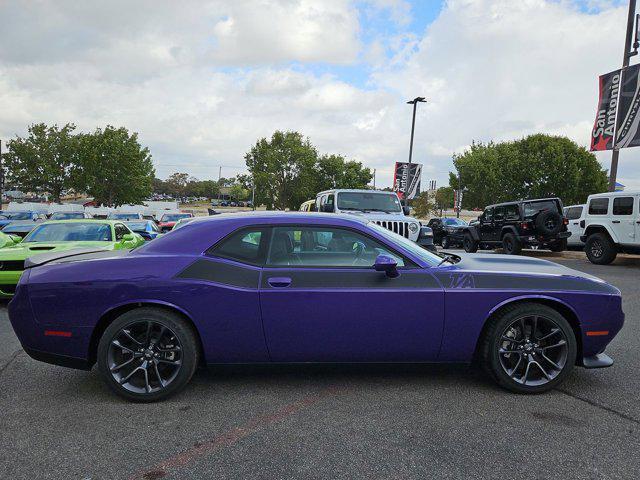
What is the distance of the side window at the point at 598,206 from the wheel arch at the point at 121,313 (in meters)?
13.0

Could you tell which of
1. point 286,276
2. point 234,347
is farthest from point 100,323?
point 286,276

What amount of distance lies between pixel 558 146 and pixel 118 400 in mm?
43208

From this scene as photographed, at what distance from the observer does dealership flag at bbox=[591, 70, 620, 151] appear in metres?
14.3

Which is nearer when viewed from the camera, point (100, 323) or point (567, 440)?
point (567, 440)

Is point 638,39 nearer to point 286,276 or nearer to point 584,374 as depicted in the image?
point 584,374

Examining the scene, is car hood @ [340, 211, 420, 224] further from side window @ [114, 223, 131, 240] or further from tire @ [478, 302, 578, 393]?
tire @ [478, 302, 578, 393]

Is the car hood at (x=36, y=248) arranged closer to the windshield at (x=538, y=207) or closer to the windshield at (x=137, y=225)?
the windshield at (x=137, y=225)

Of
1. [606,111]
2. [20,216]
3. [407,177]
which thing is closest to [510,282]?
[606,111]

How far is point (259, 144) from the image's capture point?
57.0 meters

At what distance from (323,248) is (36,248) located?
5.71 metres

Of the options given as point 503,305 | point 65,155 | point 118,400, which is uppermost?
point 65,155

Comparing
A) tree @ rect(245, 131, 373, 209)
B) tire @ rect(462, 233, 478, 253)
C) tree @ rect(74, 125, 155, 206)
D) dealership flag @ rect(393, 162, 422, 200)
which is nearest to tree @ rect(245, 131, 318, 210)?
tree @ rect(245, 131, 373, 209)

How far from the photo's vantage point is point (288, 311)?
3.42 metres

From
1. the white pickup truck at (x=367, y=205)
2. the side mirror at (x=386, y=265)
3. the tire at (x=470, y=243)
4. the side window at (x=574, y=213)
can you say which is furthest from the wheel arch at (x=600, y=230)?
the side mirror at (x=386, y=265)
